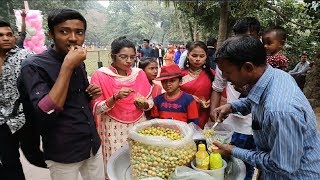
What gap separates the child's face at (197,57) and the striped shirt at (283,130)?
1405mm

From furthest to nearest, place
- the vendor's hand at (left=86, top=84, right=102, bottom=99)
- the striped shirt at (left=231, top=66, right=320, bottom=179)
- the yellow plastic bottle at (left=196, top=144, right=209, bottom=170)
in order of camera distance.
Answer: the vendor's hand at (left=86, top=84, right=102, bottom=99) < the yellow plastic bottle at (left=196, top=144, right=209, bottom=170) < the striped shirt at (left=231, top=66, right=320, bottom=179)

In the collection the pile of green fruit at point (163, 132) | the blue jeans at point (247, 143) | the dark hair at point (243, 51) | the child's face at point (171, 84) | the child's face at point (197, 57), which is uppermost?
the dark hair at point (243, 51)

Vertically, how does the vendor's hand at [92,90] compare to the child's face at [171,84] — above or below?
above

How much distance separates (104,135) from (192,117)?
947mm

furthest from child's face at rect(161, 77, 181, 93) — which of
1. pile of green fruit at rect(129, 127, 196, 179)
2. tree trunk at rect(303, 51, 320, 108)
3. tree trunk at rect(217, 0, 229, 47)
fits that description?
tree trunk at rect(217, 0, 229, 47)

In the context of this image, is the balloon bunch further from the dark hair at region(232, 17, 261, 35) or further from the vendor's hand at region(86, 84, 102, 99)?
the dark hair at region(232, 17, 261, 35)

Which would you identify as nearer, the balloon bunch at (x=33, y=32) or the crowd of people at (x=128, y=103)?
the crowd of people at (x=128, y=103)

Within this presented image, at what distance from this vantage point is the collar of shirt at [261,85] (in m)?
1.46

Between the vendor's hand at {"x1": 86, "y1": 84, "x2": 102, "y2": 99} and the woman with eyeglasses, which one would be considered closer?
the vendor's hand at {"x1": 86, "y1": 84, "x2": 102, "y2": 99}

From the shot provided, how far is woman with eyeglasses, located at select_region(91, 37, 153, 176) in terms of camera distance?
9.00 feet

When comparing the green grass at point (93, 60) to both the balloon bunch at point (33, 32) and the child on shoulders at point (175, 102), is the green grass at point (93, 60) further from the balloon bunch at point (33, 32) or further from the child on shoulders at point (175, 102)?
the child on shoulders at point (175, 102)

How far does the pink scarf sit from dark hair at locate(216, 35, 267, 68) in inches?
57.8

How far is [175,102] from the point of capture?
271 cm

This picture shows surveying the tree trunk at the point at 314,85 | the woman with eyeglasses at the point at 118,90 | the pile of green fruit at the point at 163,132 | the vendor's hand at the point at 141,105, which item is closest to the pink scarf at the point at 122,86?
the woman with eyeglasses at the point at 118,90
